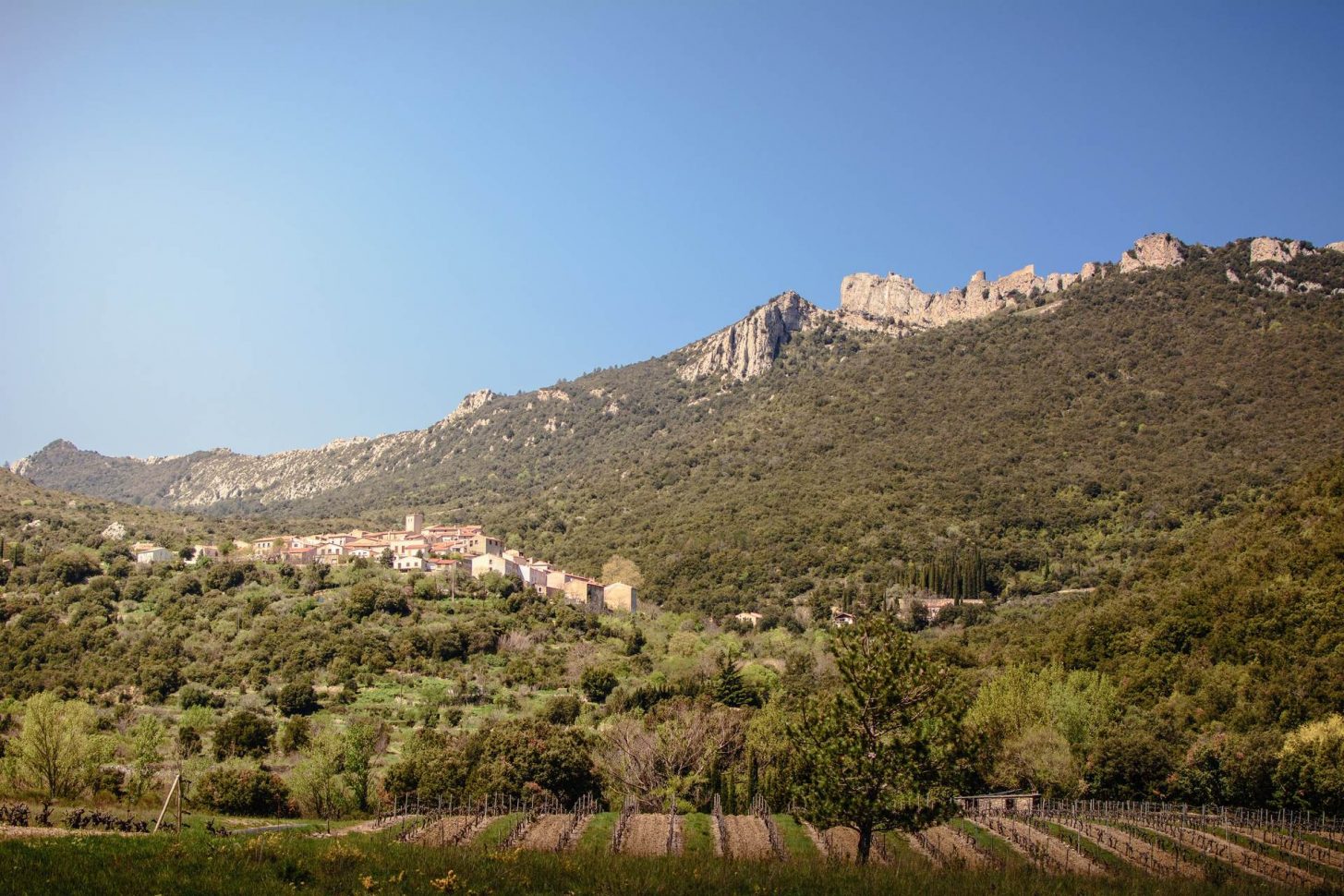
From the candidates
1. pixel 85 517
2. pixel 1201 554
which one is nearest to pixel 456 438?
pixel 85 517

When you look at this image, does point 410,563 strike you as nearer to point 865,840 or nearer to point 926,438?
point 926,438

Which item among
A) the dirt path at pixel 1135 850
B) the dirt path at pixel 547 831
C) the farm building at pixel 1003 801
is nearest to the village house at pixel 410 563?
the dirt path at pixel 547 831

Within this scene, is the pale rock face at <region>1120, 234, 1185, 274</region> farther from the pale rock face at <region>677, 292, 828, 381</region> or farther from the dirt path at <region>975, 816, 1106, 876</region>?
the dirt path at <region>975, 816, 1106, 876</region>

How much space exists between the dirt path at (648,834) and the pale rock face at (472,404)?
464ft

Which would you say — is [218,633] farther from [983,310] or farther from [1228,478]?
[983,310]

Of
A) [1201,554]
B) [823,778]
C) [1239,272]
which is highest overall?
[1239,272]

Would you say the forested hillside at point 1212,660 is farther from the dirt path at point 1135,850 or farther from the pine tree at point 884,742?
the pine tree at point 884,742

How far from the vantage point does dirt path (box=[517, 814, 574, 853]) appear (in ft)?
75.9

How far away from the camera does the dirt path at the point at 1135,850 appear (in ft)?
68.4

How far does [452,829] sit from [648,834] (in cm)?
506

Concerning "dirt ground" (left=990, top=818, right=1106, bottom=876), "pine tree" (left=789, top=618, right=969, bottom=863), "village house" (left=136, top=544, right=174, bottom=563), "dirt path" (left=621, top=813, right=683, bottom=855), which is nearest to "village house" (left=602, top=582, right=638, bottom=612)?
"village house" (left=136, top=544, right=174, bottom=563)

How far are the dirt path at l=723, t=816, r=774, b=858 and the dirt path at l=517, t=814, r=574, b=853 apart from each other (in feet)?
13.7

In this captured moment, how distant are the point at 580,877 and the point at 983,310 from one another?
139 m

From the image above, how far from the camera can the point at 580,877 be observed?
40.5 ft
